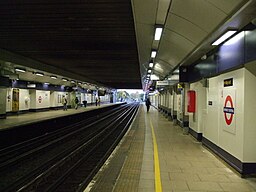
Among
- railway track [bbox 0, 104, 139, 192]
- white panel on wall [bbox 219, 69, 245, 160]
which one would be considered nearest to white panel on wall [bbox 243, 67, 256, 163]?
white panel on wall [bbox 219, 69, 245, 160]

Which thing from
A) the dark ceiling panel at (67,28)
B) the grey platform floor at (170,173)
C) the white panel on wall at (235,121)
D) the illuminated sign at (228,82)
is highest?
the dark ceiling panel at (67,28)

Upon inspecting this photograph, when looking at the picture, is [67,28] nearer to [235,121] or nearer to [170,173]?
[170,173]

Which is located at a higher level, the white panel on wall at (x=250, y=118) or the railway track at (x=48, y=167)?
the white panel on wall at (x=250, y=118)

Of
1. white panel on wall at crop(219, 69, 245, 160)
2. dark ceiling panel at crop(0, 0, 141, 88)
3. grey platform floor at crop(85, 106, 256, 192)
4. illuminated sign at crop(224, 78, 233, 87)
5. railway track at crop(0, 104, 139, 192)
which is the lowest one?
railway track at crop(0, 104, 139, 192)

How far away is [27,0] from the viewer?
6.00 m

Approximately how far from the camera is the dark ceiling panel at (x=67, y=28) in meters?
6.48

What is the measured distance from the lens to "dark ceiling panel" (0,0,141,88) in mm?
6484

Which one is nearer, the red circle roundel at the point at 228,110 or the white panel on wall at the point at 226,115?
the white panel on wall at the point at 226,115

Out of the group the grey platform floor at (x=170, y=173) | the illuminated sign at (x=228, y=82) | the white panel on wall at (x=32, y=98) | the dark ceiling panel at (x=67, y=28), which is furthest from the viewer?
the white panel on wall at (x=32, y=98)

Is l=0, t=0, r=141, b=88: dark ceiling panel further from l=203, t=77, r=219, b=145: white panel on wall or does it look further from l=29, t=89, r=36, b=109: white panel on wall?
l=29, t=89, r=36, b=109: white panel on wall

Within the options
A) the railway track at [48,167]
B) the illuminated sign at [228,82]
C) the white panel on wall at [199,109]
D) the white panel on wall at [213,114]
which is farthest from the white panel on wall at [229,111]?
the railway track at [48,167]

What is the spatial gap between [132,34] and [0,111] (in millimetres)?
11482

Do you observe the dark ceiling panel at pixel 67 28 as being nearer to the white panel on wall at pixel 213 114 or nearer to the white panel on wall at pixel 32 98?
the white panel on wall at pixel 213 114

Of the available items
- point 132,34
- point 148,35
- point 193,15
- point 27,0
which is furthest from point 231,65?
point 27,0
